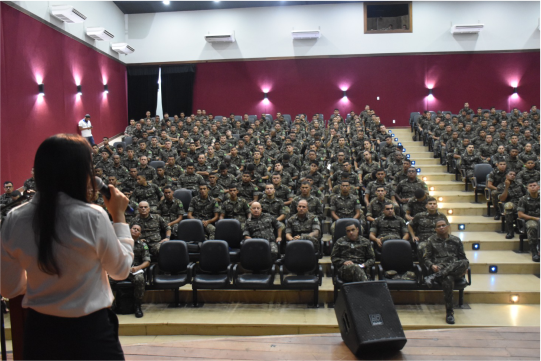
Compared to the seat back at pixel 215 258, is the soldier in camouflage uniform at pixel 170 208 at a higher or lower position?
higher

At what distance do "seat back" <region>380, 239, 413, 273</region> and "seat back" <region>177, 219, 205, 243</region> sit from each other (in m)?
2.24

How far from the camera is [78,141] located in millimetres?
1124

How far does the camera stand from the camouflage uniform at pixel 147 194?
6762 mm

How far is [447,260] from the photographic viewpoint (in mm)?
4559

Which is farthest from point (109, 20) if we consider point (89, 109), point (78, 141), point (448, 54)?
point (78, 141)

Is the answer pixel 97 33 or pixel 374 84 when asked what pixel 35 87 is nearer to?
pixel 97 33

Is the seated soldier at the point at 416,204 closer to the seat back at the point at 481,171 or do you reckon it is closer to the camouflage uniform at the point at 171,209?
the seat back at the point at 481,171

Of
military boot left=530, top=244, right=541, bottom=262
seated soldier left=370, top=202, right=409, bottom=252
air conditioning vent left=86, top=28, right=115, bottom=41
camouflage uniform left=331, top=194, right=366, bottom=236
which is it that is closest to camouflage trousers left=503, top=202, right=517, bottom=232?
military boot left=530, top=244, right=541, bottom=262

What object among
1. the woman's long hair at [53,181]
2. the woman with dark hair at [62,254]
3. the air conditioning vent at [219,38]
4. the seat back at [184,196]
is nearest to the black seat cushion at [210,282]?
the seat back at [184,196]

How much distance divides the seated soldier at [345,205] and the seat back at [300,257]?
121cm

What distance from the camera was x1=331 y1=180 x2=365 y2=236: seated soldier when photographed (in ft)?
19.4

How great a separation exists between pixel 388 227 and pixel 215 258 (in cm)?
208

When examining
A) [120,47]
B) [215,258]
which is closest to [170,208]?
[215,258]

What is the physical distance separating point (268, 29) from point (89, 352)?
14.0m
